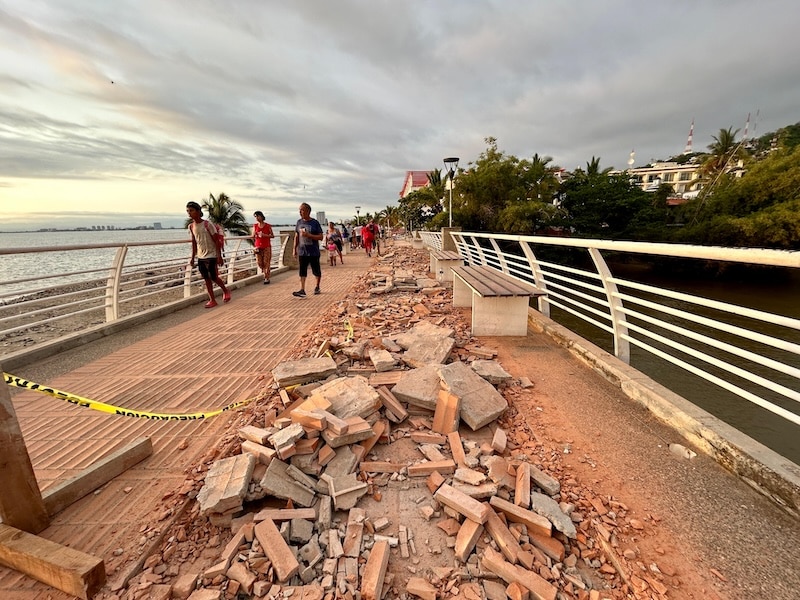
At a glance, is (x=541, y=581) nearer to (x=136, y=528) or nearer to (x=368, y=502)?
(x=368, y=502)

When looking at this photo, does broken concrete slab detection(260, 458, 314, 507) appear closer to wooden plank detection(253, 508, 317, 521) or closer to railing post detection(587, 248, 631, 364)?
wooden plank detection(253, 508, 317, 521)

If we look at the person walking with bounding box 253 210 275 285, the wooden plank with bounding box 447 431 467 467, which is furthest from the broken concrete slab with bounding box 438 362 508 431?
the person walking with bounding box 253 210 275 285

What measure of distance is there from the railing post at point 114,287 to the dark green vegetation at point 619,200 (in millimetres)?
23116

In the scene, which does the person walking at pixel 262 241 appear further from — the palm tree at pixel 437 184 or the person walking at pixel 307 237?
the palm tree at pixel 437 184

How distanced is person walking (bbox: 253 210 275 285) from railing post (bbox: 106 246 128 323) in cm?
362

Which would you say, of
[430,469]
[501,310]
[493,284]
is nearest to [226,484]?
[430,469]

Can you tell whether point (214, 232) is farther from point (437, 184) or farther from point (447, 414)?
point (437, 184)

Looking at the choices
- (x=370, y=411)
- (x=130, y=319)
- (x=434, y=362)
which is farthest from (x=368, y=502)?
(x=130, y=319)

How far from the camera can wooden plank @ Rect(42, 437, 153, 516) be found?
1.78 metres

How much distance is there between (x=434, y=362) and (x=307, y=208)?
177 inches

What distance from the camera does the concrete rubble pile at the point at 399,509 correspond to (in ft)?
4.55

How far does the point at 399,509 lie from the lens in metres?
1.75

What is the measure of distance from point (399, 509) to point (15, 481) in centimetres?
174

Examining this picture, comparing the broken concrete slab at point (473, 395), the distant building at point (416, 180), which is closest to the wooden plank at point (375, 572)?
the broken concrete slab at point (473, 395)
